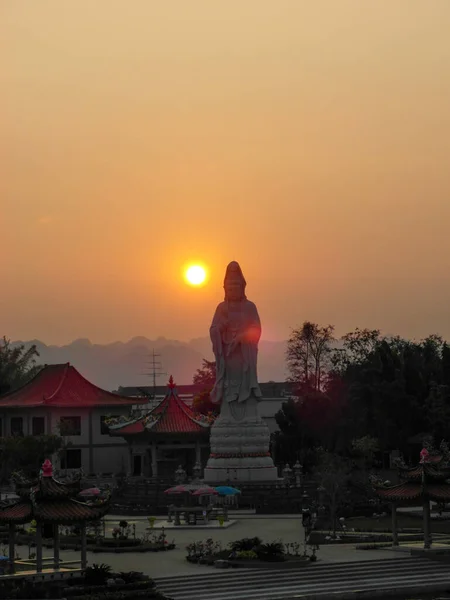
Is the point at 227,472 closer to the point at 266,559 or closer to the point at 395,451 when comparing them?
the point at 395,451

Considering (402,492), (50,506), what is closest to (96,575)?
(50,506)

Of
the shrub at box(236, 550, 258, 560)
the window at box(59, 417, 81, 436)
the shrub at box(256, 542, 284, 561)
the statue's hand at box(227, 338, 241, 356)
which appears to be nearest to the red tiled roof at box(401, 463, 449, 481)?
the shrub at box(256, 542, 284, 561)

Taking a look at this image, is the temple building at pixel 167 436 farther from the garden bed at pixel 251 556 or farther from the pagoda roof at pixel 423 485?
the garden bed at pixel 251 556

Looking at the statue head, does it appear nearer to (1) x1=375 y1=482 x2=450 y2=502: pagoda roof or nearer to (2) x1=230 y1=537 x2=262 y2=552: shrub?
(1) x1=375 y1=482 x2=450 y2=502: pagoda roof

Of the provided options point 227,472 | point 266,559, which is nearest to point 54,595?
point 266,559

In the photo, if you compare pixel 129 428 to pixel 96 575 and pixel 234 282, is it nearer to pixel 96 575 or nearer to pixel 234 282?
pixel 234 282

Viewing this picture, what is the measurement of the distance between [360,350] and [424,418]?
19611 millimetres

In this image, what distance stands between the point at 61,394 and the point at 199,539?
1539 inches

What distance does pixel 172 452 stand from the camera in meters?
80.7

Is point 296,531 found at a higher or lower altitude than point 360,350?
lower

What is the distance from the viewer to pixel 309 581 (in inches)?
1500

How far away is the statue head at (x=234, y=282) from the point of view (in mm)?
68812

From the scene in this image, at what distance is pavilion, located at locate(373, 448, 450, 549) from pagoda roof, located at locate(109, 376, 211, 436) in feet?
107

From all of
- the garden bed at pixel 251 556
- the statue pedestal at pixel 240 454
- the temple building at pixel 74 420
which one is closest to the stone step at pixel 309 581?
the garden bed at pixel 251 556
